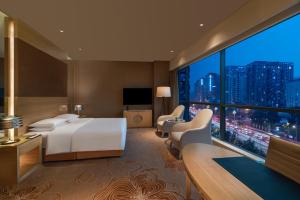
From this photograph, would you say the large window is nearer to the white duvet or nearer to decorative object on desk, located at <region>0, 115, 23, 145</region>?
the white duvet

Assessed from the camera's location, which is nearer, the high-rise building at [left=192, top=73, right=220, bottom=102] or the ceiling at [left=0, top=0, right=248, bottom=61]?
the ceiling at [left=0, top=0, right=248, bottom=61]

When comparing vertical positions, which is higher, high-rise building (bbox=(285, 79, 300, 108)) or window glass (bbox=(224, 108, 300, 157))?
high-rise building (bbox=(285, 79, 300, 108))

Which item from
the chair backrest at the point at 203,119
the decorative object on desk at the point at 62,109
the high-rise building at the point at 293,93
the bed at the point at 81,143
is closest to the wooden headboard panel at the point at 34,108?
the decorative object on desk at the point at 62,109

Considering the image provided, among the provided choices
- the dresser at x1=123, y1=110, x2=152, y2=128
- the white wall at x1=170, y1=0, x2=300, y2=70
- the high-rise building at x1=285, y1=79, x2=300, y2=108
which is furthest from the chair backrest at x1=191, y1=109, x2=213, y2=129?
the dresser at x1=123, y1=110, x2=152, y2=128

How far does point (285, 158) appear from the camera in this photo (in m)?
1.34

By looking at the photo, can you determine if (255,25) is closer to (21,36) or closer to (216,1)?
(216,1)

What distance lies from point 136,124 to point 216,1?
5100mm

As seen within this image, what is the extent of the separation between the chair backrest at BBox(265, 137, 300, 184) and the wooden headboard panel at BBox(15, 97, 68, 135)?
3.67 meters

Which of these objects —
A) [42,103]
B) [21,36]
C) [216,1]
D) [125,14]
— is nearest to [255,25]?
[216,1]

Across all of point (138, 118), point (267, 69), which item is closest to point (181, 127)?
point (267, 69)

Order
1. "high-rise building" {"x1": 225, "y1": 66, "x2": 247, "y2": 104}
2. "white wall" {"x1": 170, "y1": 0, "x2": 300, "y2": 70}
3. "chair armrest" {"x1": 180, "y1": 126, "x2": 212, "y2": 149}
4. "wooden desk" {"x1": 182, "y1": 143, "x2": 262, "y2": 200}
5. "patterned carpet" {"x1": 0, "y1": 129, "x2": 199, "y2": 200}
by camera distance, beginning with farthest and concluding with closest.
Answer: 1. "high-rise building" {"x1": 225, "y1": 66, "x2": 247, "y2": 104}
2. "chair armrest" {"x1": 180, "y1": 126, "x2": 212, "y2": 149}
3. "white wall" {"x1": 170, "y1": 0, "x2": 300, "y2": 70}
4. "patterned carpet" {"x1": 0, "y1": 129, "x2": 199, "y2": 200}
5. "wooden desk" {"x1": 182, "y1": 143, "x2": 262, "y2": 200}

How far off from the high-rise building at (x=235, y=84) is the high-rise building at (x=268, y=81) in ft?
0.43

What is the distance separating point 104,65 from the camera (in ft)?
22.7

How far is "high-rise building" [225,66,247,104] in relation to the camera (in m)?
3.49
